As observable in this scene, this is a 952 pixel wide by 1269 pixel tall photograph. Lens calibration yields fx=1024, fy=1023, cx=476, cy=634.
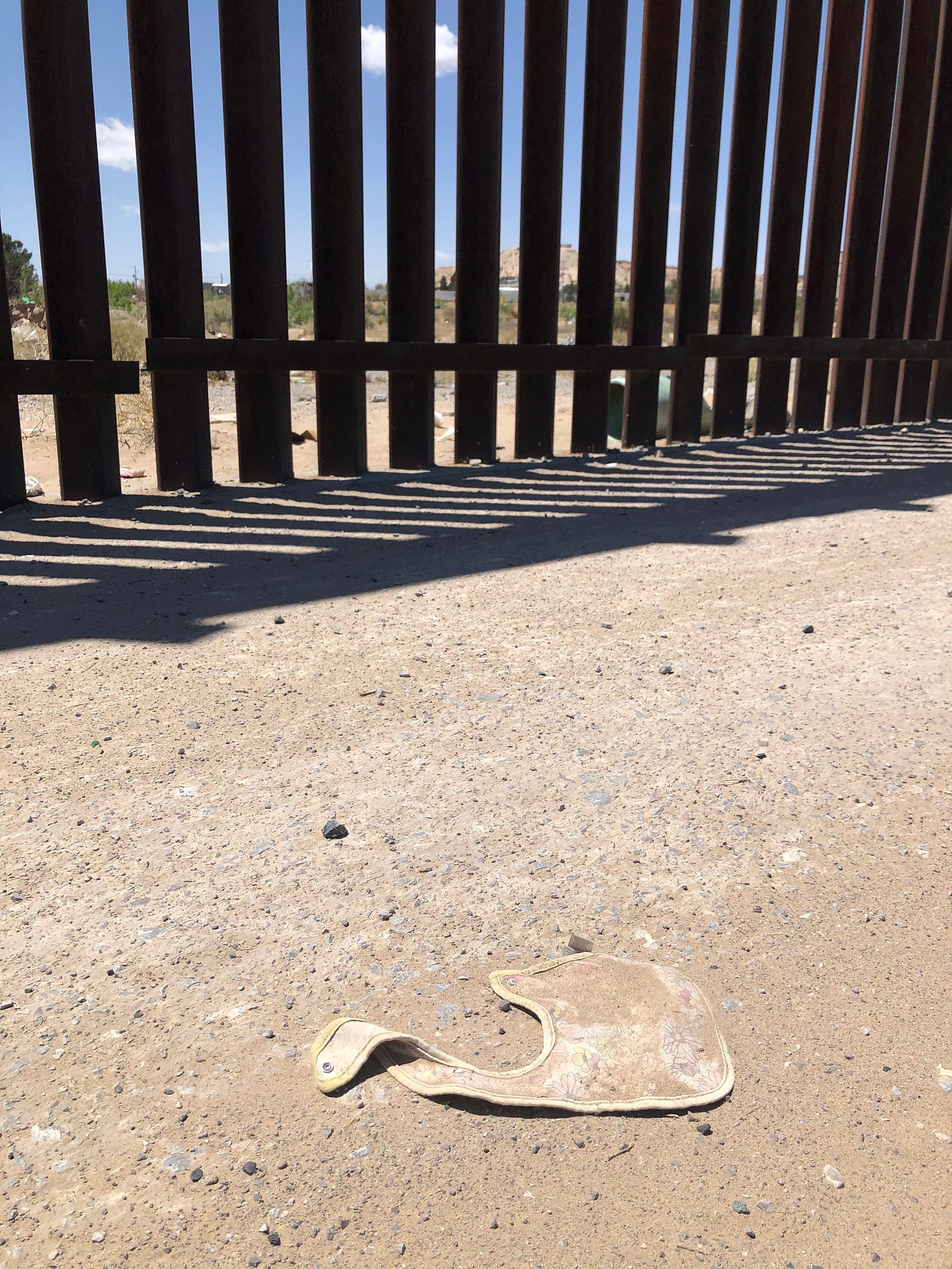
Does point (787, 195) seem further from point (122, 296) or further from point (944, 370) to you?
point (122, 296)

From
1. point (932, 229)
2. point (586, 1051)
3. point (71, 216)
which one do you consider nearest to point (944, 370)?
point (932, 229)

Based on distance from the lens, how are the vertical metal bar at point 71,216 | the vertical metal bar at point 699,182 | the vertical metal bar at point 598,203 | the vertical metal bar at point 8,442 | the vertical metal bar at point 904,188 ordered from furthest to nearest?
the vertical metal bar at point 904,188
the vertical metal bar at point 699,182
the vertical metal bar at point 598,203
the vertical metal bar at point 8,442
the vertical metal bar at point 71,216

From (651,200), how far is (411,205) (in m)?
1.97

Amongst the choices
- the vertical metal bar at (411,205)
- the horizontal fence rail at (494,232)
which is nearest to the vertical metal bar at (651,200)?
the horizontal fence rail at (494,232)

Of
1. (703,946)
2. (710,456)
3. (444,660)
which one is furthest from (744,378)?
(703,946)

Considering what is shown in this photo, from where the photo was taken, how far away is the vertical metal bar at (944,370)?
29.7ft

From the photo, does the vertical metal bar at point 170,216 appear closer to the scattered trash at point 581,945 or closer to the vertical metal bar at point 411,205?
the vertical metal bar at point 411,205

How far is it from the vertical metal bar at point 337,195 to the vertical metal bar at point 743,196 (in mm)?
2872

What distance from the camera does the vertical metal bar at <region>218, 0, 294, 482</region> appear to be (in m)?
5.18

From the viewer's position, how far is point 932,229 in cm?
895

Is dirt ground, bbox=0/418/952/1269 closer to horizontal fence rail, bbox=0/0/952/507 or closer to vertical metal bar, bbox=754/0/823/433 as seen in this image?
horizontal fence rail, bbox=0/0/952/507

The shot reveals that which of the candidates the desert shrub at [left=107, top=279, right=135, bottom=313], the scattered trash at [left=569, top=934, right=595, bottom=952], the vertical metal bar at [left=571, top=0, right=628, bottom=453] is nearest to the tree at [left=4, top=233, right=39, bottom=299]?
the desert shrub at [left=107, top=279, right=135, bottom=313]

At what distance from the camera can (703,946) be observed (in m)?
1.81

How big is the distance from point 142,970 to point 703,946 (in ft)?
3.17
